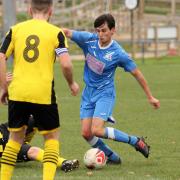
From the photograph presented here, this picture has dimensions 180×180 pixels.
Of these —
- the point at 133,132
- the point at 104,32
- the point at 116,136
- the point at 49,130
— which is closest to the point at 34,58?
the point at 49,130

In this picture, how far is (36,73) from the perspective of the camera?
6.72 meters

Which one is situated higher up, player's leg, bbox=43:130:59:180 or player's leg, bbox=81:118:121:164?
player's leg, bbox=43:130:59:180

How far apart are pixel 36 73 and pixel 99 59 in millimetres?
2038

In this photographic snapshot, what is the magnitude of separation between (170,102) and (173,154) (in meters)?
5.85

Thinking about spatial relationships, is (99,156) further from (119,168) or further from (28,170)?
(28,170)

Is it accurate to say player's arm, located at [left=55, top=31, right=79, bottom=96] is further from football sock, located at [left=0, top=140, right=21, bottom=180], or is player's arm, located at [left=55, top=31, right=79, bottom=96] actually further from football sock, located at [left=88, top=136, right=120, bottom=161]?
football sock, located at [left=88, top=136, right=120, bottom=161]

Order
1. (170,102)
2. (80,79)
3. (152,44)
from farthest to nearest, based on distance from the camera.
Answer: (152,44), (80,79), (170,102)

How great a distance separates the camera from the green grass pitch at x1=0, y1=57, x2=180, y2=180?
8000 mm

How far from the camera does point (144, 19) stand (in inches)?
1316

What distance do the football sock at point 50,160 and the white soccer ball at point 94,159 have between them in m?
1.37

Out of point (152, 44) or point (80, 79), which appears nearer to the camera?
point (80, 79)

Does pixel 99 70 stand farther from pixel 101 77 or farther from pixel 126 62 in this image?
pixel 126 62

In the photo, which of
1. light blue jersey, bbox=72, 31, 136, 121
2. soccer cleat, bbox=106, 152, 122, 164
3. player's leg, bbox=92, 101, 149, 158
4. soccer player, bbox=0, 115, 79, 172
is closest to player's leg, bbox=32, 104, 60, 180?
soccer player, bbox=0, 115, 79, 172

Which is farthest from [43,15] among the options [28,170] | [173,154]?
[173,154]
